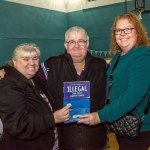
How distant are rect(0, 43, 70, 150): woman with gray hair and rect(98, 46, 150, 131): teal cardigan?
386mm

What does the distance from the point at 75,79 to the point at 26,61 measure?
18.0 inches

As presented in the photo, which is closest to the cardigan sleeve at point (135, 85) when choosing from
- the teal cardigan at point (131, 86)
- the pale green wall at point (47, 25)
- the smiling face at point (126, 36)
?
the teal cardigan at point (131, 86)

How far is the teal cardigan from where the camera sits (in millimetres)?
1737

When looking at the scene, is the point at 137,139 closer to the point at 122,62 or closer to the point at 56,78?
the point at 122,62

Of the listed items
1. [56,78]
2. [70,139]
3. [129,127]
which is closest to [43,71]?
[56,78]

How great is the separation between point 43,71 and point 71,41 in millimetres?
377

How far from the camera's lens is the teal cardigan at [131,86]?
174 cm

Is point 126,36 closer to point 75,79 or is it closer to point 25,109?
point 75,79

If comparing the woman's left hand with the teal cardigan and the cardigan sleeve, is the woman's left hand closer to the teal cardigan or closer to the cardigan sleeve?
the teal cardigan

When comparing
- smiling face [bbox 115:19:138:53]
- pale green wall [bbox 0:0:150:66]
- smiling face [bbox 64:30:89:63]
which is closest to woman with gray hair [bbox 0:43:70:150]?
smiling face [bbox 64:30:89:63]

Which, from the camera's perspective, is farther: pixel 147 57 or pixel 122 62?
pixel 122 62

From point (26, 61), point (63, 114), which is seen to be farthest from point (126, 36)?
point (26, 61)

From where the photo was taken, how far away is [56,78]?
230cm

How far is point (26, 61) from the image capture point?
220cm
